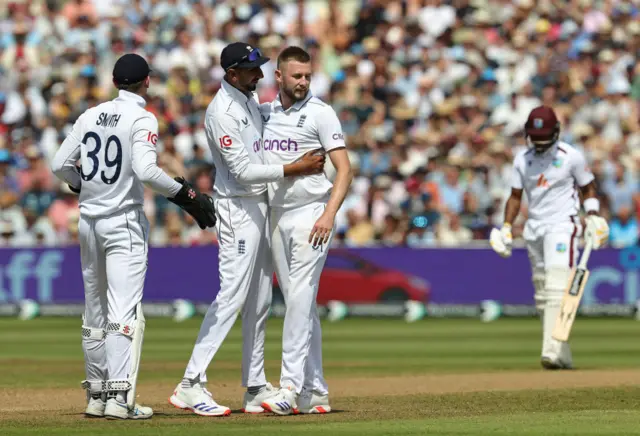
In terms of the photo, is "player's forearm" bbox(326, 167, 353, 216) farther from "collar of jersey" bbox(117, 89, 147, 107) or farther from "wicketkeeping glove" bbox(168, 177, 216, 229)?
"collar of jersey" bbox(117, 89, 147, 107)

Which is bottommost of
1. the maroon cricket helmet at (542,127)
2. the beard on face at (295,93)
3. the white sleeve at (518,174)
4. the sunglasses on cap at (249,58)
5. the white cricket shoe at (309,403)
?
the white cricket shoe at (309,403)

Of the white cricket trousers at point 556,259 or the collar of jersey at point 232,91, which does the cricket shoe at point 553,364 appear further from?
the collar of jersey at point 232,91

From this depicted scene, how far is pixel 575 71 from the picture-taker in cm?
2556

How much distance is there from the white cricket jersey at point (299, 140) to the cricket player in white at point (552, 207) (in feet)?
15.1

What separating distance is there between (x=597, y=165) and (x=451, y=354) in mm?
8267

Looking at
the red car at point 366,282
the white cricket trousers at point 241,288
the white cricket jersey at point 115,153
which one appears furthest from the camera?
the red car at point 366,282

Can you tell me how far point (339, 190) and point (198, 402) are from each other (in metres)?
1.66

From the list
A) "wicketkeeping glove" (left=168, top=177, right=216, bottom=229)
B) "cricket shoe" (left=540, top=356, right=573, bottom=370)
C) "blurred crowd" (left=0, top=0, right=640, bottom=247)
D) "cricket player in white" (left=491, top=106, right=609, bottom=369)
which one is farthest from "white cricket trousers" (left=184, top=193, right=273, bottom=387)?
"blurred crowd" (left=0, top=0, right=640, bottom=247)

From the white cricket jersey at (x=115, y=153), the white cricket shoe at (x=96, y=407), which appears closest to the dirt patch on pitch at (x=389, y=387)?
the white cricket shoe at (x=96, y=407)

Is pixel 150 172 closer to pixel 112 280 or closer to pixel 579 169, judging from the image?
pixel 112 280

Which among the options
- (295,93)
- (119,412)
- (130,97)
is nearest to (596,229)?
(295,93)

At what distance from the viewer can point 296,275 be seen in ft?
30.5

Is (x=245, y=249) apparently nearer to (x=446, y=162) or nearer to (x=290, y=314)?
(x=290, y=314)

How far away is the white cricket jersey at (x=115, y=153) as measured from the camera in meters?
8.84
